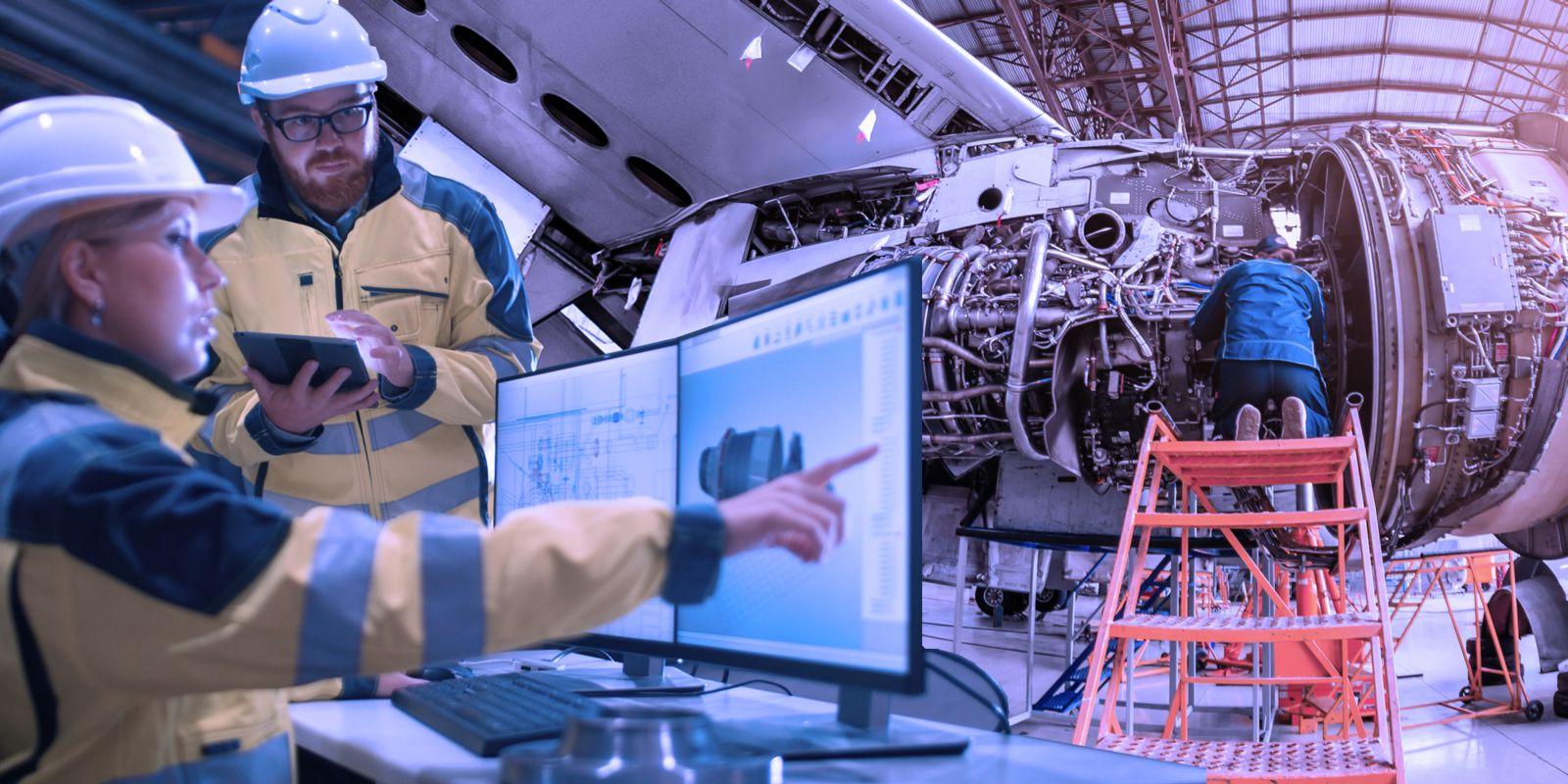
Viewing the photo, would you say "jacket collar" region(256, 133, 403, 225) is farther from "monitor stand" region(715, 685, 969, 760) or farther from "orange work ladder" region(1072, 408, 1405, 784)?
"orange work ladder" region(1072, 408, 1405, 784)

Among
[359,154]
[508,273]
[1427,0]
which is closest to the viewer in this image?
[359,154]

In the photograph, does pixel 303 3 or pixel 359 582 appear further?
pixel 303 3

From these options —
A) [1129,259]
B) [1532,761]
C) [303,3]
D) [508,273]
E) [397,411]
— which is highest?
[1129,259]

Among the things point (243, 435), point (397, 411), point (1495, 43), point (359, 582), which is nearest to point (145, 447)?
point (359, 582)

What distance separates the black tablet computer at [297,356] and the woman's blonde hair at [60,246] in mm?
667

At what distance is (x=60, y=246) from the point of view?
0.99 m

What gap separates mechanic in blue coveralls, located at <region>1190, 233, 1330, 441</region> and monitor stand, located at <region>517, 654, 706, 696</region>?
3470mm

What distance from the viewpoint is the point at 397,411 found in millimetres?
2189

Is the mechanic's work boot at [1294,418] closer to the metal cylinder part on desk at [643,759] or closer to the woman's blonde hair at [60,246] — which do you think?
the metal cylinder part on desk at [643,759]

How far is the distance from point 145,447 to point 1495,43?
20.0m

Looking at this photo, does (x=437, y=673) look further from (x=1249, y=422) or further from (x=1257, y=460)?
(x=1249, y=422)

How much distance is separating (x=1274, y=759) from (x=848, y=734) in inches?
73.9

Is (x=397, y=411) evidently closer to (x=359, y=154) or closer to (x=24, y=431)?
(x=359, y=154)

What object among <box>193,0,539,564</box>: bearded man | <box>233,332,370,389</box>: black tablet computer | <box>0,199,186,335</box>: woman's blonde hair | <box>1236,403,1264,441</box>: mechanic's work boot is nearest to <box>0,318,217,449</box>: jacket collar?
<box>0,199,186,335</box>: woman's blonde hair
